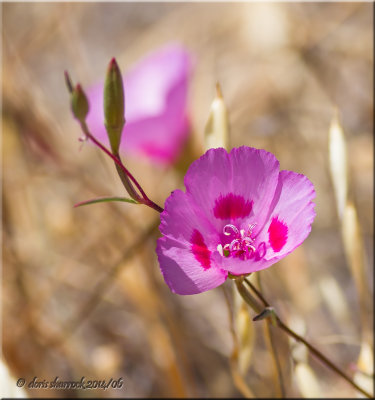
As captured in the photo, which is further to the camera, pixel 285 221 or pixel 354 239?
pixel 354 239

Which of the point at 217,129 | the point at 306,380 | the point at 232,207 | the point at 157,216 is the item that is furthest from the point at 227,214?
the point at 157,216

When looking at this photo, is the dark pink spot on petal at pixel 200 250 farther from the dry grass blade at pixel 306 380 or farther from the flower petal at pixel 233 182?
the dry grass blade at pixel 306 380

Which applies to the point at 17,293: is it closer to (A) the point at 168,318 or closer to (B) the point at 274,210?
(A) the point at 168,318

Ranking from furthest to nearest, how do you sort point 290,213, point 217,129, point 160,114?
point 160,114
point 217,129
point 290,213

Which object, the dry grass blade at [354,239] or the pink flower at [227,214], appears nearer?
the pink flower at [227,214]

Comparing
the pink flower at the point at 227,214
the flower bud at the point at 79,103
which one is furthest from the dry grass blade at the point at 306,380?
the flower bud at the point at 79,103

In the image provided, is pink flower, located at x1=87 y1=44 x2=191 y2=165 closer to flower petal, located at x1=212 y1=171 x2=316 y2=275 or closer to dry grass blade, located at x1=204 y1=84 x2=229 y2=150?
dry grass blade, located at x1=204 y1=84 x2=229 y2=150

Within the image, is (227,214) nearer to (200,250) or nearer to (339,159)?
(200,250)
